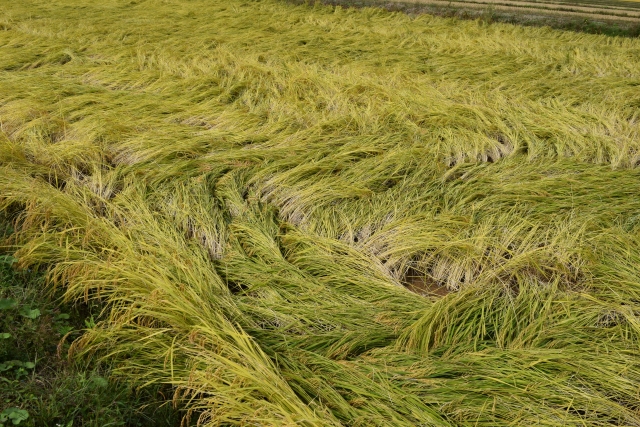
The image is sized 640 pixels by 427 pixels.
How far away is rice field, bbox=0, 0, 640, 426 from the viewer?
6.03 ft

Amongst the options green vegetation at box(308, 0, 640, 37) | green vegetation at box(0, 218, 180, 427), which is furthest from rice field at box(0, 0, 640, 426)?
green vegetation at box(308, 0, 640, 37)

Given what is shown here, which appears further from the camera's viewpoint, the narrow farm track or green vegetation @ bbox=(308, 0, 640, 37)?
the narrow farm track

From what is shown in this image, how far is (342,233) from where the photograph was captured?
2840mm

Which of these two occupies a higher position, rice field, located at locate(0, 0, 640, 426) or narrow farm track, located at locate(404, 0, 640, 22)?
narrow farm track, located at locate(404, 0, 640, 22)

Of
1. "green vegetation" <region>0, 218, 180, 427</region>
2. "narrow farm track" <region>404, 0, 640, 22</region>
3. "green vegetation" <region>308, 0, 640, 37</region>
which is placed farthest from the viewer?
"narrow farm track" <region>404, 0, 640, 22</region>

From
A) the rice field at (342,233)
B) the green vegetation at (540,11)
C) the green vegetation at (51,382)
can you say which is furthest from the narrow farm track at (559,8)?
the green vegetation at (51,382)

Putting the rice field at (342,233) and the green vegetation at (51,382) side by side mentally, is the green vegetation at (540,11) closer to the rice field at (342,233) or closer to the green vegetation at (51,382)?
the rice field at (342,233)

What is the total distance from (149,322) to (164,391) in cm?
30

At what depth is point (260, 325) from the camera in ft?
7.18

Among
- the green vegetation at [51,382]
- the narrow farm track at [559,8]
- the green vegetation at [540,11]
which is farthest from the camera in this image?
the narrow farm track at [559,8]

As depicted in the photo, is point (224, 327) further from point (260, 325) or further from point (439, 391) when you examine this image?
point (439, 391)

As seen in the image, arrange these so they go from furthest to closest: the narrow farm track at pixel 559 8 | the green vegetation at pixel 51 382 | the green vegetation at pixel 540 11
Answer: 1. the narrow farm track at pixel 559 8
2. the green vegetation at pixel 540 11
3. the green vegetation at pixel 51 382

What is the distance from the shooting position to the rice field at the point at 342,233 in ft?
6.03

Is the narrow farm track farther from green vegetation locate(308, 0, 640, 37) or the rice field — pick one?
the rice field
